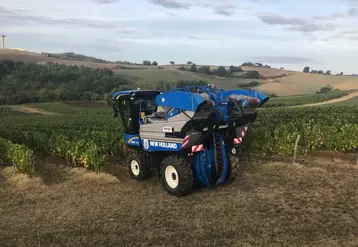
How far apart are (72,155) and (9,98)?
66064 millimetres

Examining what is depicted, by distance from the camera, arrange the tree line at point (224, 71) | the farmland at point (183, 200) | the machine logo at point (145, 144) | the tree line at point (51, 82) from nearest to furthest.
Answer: the farmland at point (183, 200) < the machine logo at point (145, 144) < the tree line at point (51, 82) < the tree line at point (224, 71)

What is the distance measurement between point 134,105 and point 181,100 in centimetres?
240

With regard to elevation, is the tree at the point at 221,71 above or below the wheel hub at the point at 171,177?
above

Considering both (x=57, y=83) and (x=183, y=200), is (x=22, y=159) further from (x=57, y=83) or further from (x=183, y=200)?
(x=57, y=83)

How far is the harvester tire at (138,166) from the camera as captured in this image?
36.7 feet

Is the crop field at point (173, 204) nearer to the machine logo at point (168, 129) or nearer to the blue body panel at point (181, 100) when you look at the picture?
the machine logo at point (168, 129)

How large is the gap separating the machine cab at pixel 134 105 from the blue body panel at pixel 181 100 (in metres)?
1.39

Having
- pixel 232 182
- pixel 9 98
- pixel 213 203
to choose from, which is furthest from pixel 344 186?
pixel 9 98

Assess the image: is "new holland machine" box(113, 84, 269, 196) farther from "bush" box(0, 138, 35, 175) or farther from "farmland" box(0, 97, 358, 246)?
"bush" box(0, 138, 35, 175)

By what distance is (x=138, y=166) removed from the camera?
11.3m

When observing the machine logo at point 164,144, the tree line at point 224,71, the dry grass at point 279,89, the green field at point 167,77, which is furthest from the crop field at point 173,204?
the tree line at point 224,71

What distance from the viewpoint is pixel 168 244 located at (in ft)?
22.3

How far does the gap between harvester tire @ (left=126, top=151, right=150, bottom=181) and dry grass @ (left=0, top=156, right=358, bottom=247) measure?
0.88 ft

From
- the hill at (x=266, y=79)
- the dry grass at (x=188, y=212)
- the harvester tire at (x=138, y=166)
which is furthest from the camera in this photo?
the hill at (x=266, y=79)
